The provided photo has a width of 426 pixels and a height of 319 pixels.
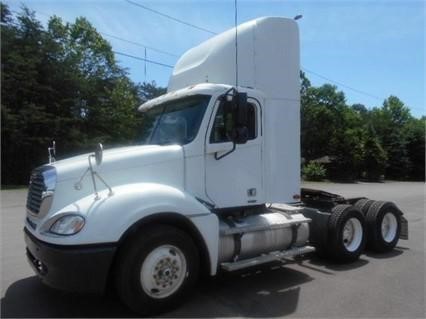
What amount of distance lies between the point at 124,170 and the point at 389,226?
5.97m

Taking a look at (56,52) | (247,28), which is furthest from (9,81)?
(247,28)

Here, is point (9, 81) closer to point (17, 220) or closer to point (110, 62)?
point (110, 62)

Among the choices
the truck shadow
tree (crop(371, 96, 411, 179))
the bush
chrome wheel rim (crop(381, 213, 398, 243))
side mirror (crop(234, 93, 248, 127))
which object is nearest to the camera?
the truck shadow

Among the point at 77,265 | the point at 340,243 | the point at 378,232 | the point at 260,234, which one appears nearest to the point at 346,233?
the point at 340,243

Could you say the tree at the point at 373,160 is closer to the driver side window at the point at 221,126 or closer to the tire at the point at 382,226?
the tire at the point at 382,226

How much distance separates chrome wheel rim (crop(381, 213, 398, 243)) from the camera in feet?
28.0

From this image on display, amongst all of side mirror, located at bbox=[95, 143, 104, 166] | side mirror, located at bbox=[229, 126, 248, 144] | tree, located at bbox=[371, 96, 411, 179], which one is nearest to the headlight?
side mirror, located at bbox=[95, 143, 104, 166]

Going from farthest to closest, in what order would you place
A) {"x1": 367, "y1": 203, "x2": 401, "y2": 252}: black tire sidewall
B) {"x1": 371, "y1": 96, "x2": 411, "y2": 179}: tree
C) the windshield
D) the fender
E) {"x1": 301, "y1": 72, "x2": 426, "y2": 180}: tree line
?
{"x1": 371, "y1": 96, "x2": 411, "y2": 179}: tree
{"x1": 301, "y1": 72, "x2": 426, "y2": 180}: tree line
{"x1": 367, "y1": 203, "x2": 401, "y2": 252}: black tire sidewall
the windshield
the fender

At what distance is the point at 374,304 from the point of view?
5383mm

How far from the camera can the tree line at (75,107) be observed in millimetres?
31594

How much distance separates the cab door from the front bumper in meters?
1.96

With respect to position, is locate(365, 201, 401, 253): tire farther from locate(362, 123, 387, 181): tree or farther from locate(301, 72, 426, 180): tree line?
locate(362, 123, 387, 181): tree

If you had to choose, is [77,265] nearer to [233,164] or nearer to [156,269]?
[156,269]

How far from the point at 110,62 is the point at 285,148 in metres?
39.0
